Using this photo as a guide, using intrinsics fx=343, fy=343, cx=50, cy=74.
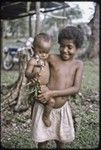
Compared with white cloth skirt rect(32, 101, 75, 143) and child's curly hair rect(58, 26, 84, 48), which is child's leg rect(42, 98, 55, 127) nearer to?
white cloth skirt rect(32, 101, 75, 143)

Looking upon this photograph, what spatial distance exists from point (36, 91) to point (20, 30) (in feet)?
Answer: 69.1

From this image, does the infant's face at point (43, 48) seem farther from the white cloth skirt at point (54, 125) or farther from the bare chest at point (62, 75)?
the white cloth skirt at point (54, 125)

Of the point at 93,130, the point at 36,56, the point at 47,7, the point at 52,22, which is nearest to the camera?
the point at 36,56

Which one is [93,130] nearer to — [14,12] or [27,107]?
[27,107]

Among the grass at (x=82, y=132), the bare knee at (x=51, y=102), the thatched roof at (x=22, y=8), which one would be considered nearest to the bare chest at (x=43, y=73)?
the bare knee at (x=51, y=102)

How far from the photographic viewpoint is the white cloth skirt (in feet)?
9.73

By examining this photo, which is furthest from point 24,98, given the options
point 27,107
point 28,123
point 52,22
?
point 52,22

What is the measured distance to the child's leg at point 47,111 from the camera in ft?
9.39

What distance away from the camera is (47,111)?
114 inches

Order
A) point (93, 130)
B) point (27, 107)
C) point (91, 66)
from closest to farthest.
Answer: point (93, 130) → point (27, 107) → point (91, 66)

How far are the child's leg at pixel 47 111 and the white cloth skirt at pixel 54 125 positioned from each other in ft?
0.13

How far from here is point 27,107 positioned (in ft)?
17.8

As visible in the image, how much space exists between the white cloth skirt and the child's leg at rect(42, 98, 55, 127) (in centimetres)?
4

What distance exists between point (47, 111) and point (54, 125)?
18 cm
